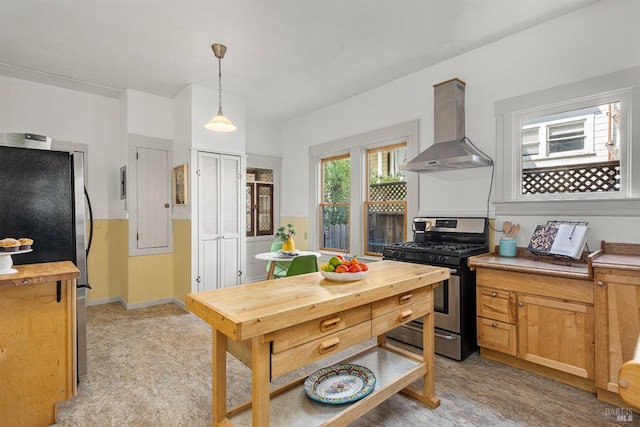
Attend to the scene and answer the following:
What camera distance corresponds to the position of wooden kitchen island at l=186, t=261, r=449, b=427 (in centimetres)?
133

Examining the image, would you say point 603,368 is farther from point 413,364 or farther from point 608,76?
point 608,76

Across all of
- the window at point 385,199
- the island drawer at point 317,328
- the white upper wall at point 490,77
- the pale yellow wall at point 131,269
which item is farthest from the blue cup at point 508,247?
the pale yellow wall at point 131,269

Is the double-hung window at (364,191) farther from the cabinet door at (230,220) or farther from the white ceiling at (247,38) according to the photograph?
the cabinet door at (230,220)

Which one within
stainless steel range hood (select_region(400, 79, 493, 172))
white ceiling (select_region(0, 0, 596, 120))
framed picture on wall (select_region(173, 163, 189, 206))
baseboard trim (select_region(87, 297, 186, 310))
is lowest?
baseboard trim (select_region(87, 297, 186, 310))

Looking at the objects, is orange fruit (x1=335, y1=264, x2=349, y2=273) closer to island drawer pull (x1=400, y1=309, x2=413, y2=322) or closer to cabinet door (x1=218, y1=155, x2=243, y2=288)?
island drawer pull (x1=400, y1=309, x2=413, y2=322)

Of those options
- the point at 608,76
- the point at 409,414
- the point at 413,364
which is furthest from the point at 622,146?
the point at 409,414

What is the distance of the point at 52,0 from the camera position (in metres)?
2.54

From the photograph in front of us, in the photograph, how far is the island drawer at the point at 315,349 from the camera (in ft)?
4.55

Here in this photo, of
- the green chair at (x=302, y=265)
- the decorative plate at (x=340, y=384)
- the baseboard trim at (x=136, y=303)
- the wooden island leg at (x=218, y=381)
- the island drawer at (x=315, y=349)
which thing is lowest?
the baseboard trim at (x=136, y=303)

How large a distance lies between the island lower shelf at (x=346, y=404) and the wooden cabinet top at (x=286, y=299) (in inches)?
22.6

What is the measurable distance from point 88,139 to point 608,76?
583 cm

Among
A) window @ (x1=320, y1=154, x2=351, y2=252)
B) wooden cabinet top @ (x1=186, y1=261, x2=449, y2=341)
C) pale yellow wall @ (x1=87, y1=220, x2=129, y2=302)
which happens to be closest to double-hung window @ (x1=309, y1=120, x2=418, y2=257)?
window @ (x1=320, y1=154, x2=351, y2=252)

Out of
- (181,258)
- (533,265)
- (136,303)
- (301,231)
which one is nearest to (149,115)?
(181,258)

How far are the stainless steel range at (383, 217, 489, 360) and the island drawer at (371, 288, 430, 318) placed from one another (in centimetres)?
83
